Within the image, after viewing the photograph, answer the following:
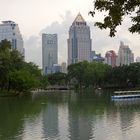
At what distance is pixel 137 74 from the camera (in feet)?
395

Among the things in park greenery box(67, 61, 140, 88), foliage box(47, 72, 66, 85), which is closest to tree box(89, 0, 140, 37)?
park greenery box(67, 61, 140, 88)

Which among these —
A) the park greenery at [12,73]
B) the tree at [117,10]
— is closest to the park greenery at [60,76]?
the park greenery at [12,73]

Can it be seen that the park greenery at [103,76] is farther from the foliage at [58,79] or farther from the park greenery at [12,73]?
the park greenery at [12,73]

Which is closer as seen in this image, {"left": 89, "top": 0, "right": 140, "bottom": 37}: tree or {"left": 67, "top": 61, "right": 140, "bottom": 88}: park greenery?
{"left": 89, "top": 0, "right": 140, "bottom": 37}: tree

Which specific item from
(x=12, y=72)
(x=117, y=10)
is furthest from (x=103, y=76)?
(x=117, y=10)

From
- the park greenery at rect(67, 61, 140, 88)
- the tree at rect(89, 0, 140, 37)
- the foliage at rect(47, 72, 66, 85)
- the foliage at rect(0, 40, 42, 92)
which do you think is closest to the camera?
the tree at rect(89, 0, 140, 37)

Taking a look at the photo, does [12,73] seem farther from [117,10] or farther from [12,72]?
[117,10]

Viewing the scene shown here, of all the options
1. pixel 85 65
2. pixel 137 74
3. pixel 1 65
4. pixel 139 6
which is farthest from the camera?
pixel 85 65

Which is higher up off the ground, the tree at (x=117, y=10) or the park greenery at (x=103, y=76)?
the park greenery at (x=103, y=76)

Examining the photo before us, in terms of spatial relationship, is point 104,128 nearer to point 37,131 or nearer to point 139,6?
point 37,131

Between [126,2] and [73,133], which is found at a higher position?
[126,2]

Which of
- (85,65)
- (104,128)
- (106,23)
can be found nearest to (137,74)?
(85,65)

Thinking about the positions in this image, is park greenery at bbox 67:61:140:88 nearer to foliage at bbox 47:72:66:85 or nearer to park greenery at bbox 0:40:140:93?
park greenery at bbox 0:40:140:93

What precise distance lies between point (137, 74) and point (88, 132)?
94.4m
